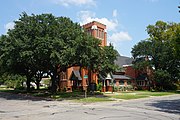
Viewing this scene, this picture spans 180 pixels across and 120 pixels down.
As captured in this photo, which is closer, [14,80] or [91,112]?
[91,112]

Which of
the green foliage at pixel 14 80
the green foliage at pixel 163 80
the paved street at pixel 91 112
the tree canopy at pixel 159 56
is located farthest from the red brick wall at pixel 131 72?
the paved street at pixel 91 112

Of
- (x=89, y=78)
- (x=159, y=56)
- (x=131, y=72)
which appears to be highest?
(x=159, y=56)

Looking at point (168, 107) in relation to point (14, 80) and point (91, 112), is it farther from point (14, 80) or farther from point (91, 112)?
point (14, 80)

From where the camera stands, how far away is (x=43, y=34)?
31.0m

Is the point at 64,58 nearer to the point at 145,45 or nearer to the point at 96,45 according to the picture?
the point at 96,45

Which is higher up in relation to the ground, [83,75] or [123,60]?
[123,60]

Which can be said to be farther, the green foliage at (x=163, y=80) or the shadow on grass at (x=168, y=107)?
the green foliage at (x=163, y=80)

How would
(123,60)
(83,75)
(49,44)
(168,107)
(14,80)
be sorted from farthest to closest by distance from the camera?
(14,80), (123,60), (83,75), (49,44), (168,107)

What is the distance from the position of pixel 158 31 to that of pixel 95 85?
28.0m

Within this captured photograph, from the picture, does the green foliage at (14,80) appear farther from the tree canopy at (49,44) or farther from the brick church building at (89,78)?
the tree canopy at (49,44)

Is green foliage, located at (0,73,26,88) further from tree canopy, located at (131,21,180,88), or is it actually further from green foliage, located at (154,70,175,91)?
green foliage, located at (154,70,175,91)

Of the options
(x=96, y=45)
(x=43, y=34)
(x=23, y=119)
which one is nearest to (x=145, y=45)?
(x=96, y=45)

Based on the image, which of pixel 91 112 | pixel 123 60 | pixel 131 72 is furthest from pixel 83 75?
pixel 91 112

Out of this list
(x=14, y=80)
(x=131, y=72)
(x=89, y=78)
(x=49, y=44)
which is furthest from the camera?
(x=14, y=80)
